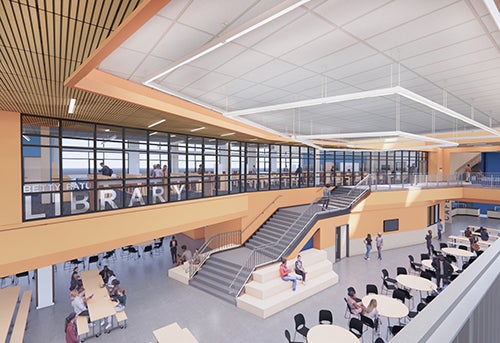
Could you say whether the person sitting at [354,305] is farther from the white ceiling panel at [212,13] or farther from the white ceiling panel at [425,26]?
the white ceiling panel at [212,13]

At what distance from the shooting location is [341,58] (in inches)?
231

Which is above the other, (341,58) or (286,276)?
(341,58)

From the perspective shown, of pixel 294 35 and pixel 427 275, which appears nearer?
pixel 294 35

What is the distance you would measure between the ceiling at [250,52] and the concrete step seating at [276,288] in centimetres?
704

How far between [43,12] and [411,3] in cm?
491

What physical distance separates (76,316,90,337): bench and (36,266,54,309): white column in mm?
3069

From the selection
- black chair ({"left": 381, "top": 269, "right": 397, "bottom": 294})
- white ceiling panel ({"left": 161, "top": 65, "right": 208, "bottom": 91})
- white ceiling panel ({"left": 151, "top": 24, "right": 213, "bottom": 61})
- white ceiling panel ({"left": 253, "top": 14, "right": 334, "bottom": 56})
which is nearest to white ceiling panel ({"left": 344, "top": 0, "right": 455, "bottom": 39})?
white ceiling panel ({"left": 253, "top": 14, "right": 334, "bottom": 56})

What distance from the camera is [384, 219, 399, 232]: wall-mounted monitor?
1830 cm

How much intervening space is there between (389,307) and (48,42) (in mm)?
10069

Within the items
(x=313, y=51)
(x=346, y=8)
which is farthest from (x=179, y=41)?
(x=346, y=8)

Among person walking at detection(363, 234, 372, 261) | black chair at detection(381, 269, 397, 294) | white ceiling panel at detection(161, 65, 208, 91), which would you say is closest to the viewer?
white ceiling panel at detection(161, 65, 208, 91)

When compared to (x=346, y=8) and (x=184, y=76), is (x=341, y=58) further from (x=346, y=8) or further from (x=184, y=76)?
(x=184, y=76)

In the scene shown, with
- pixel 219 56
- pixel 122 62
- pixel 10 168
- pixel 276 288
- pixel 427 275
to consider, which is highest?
pixel 219 56

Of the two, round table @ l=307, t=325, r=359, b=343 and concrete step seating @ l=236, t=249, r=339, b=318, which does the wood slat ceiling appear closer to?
round table @ l=307, t=325, r=359, b=343
